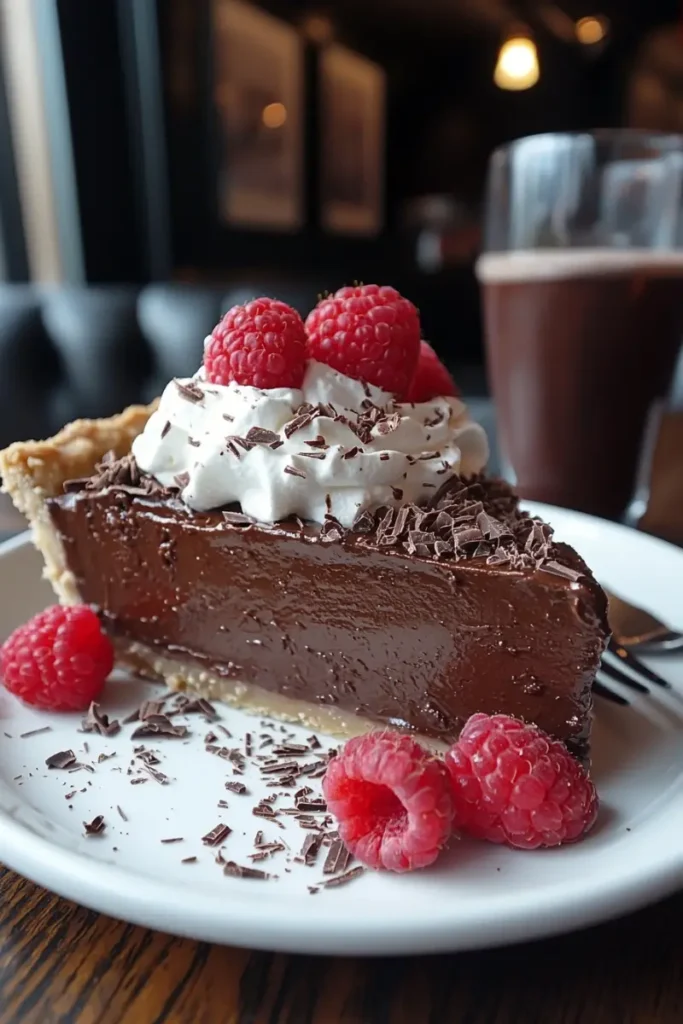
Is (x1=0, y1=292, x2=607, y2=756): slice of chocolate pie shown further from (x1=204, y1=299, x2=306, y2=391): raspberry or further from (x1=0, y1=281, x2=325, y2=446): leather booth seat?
(x1=0, y1=281, x2=325, y2=446): leather booth seat

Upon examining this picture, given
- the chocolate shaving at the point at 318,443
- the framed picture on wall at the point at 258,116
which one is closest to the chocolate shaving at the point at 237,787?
the chocolate shaving at the point at 318,443

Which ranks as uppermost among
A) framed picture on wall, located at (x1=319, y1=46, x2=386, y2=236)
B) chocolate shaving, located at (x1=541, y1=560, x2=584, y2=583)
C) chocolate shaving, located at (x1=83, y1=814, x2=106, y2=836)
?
framed picture on wall, located at (x1=319, y1=46, x2=386, y2=236)

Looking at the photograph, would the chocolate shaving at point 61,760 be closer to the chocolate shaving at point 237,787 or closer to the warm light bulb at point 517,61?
the chocolate shaving at point 237,787

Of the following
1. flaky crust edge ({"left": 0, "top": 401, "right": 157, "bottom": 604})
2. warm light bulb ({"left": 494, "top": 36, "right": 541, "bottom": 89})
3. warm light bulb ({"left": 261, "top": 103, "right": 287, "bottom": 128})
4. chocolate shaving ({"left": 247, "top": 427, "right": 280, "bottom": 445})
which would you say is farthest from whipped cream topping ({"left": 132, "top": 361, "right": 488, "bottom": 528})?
warm light bulb ({"left": 494, "top": 36, "right": 541, "bottom": 89})

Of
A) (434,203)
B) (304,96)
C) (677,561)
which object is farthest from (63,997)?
(434,203)

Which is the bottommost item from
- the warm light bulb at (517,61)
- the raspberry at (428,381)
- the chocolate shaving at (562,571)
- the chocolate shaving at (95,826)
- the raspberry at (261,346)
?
the chocolate shaving at (95,826)

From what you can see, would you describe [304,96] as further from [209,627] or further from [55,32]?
[209,627]

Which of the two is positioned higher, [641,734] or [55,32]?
[55,32]
